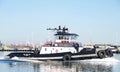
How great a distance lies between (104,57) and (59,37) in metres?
8.90

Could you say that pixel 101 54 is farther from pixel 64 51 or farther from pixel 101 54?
pixel 64 51

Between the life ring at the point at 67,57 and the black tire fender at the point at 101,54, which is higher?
the black tire fender at the point at 101,54

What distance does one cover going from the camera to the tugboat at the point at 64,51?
64.7m

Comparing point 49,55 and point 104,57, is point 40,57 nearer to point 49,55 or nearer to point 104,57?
point 49,55

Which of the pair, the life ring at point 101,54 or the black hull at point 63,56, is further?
the life ring at point 101,54

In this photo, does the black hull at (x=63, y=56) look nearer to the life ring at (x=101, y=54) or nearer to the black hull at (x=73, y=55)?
the black hull at (x=73, y=55)

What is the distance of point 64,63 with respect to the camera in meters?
64.1

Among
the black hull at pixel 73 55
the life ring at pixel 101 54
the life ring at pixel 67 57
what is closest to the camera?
the black hull at pixel 73 55

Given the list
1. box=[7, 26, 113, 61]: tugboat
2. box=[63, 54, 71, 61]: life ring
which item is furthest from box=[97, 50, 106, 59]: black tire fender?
box=[63, 54, 71, 61]: life ring

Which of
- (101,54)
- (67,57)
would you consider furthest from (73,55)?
(101,54)

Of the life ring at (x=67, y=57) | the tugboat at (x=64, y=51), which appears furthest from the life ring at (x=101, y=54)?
the life ring at (x=67, y=57)

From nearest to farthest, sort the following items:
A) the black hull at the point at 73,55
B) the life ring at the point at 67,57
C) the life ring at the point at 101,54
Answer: the black hull at the point at 73,55 < the life ring at the point at 67,57 < the life ring at the point at 101,54

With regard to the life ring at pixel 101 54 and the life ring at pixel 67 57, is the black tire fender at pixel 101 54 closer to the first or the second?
the life ring at pixel 101 54

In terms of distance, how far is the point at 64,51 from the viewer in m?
66.5
